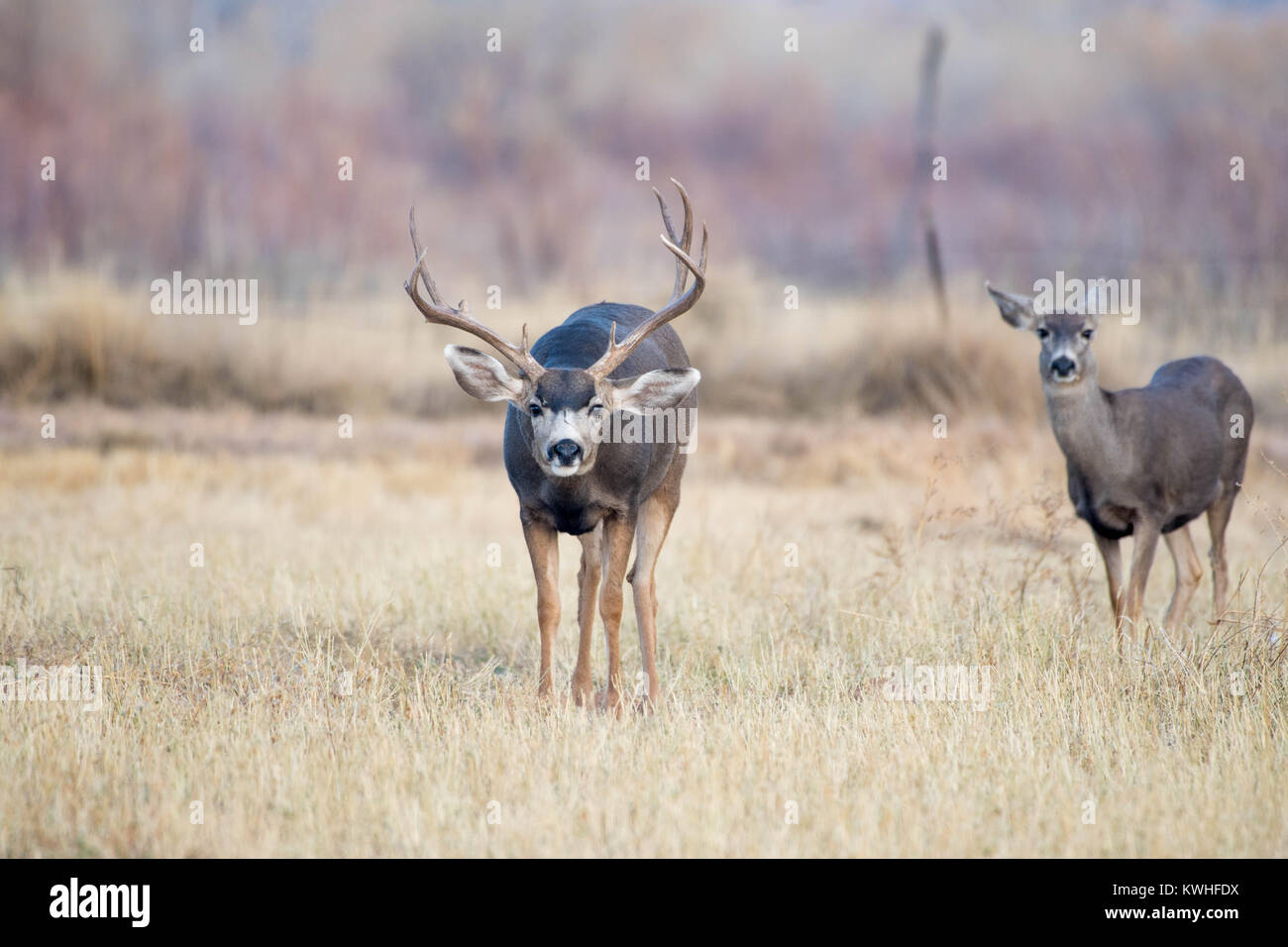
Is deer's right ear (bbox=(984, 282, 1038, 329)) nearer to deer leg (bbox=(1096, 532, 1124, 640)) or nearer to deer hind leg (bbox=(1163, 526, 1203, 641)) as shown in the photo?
deer leg (bbox=(1096, 532, 1124, 640))

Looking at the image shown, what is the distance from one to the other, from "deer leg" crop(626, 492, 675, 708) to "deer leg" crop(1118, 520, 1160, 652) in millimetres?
2659

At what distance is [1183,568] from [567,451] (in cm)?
514

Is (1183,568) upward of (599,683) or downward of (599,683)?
upward

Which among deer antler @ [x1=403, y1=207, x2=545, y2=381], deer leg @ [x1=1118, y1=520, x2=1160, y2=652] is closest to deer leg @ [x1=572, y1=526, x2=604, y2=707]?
deer antler @ [x1=403, y1=207, x2=545, y2=381]

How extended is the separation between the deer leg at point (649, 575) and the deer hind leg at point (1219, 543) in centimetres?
386

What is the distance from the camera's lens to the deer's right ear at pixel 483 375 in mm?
7223

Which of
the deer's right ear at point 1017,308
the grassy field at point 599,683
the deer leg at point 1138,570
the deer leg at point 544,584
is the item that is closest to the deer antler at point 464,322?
the deer leg at point 544,584

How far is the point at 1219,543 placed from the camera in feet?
32.7

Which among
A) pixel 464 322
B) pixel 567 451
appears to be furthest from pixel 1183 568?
pixel 464 322

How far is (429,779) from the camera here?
5941 mm
